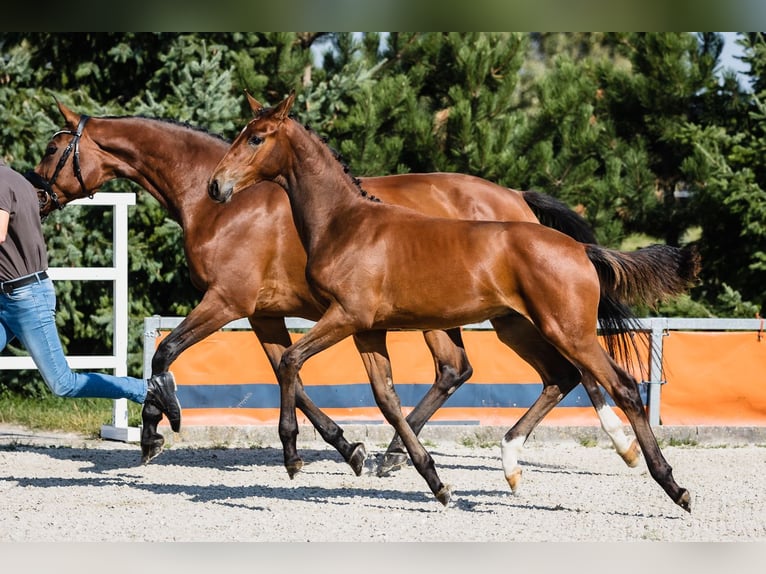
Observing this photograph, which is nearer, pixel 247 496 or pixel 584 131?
pixel 247 496

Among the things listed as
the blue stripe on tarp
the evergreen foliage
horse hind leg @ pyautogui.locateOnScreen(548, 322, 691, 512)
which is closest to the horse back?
the blue stripe on tarp

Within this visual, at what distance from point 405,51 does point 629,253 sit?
7.24 metres

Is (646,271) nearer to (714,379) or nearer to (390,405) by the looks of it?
(390,405)

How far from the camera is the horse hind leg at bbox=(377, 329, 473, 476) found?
7.24 m

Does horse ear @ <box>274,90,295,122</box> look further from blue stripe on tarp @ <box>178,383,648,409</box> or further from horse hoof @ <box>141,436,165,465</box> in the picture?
blue stripe on tarp @ <box>178,383,648,409</box>

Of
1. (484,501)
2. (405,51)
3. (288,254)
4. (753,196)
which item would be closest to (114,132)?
(288,254)

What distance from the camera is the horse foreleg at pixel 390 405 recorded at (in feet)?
18.9

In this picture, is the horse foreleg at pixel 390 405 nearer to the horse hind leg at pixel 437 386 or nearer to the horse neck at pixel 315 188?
the horse neck at pixel 315 188

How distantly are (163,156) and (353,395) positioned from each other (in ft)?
8.90

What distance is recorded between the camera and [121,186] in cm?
1153

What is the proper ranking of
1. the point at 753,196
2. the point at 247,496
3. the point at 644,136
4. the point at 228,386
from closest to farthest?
the point at 247,496, the point at 228,386, the point at 753,196, the point at 644,136

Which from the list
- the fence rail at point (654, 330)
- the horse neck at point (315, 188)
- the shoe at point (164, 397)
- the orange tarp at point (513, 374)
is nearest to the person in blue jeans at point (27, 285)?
the shoe at point (164, 397)

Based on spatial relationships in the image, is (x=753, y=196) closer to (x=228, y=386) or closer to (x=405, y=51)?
(x=405, y=51)

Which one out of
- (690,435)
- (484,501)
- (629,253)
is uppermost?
(629,253)
